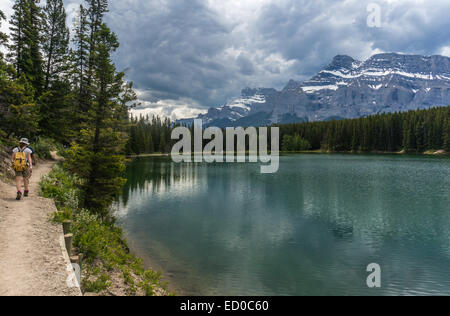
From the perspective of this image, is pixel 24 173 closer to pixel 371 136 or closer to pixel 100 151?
pixel 100 151

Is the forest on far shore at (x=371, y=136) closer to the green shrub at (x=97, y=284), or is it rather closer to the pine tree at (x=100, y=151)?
the pine tree at (x=100, y=151)

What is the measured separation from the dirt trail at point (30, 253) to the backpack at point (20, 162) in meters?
1.75

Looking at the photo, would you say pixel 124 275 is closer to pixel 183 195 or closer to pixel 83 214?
pixel 83 214

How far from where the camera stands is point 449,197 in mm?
32406

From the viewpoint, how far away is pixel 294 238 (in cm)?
2014

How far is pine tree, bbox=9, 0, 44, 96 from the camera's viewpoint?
113 feet

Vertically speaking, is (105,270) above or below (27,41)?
below

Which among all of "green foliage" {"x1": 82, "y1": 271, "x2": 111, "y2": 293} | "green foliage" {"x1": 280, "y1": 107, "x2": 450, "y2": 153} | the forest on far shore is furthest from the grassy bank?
"green foliage" {"x1": 280, "y1": 107, "x2": 450, "y2": 153}

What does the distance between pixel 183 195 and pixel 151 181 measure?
14091 millimetres

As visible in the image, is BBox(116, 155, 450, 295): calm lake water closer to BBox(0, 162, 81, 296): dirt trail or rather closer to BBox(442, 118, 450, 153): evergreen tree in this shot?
BBox(0, 162, 81, 296): dirt trail

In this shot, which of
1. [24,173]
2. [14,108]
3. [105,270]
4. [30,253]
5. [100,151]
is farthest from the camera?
[14,108]

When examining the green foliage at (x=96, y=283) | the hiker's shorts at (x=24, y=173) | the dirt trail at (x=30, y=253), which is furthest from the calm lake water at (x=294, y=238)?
the hiker's shorts at (x=24, y=173)

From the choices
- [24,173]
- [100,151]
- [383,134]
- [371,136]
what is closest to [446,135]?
[383,134]

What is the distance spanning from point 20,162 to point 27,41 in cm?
3034
